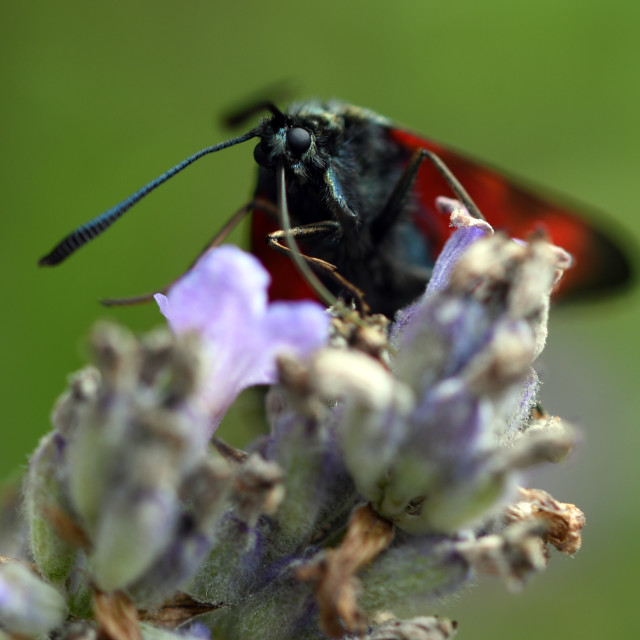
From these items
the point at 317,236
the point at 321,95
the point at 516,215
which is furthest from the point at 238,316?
the point at 321,95

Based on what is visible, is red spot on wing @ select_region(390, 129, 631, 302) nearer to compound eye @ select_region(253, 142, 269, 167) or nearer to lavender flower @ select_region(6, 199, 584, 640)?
compound eye @ select_region(253, 142, 269, 167)

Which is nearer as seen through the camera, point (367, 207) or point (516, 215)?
point (367, 207)

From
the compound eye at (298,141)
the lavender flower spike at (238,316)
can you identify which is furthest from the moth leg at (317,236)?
the lavender flower spike at (238,316)

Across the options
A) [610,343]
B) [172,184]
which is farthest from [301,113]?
[610,343]

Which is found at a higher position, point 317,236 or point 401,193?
point 401,193

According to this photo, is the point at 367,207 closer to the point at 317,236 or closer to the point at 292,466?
the point at 317,236
